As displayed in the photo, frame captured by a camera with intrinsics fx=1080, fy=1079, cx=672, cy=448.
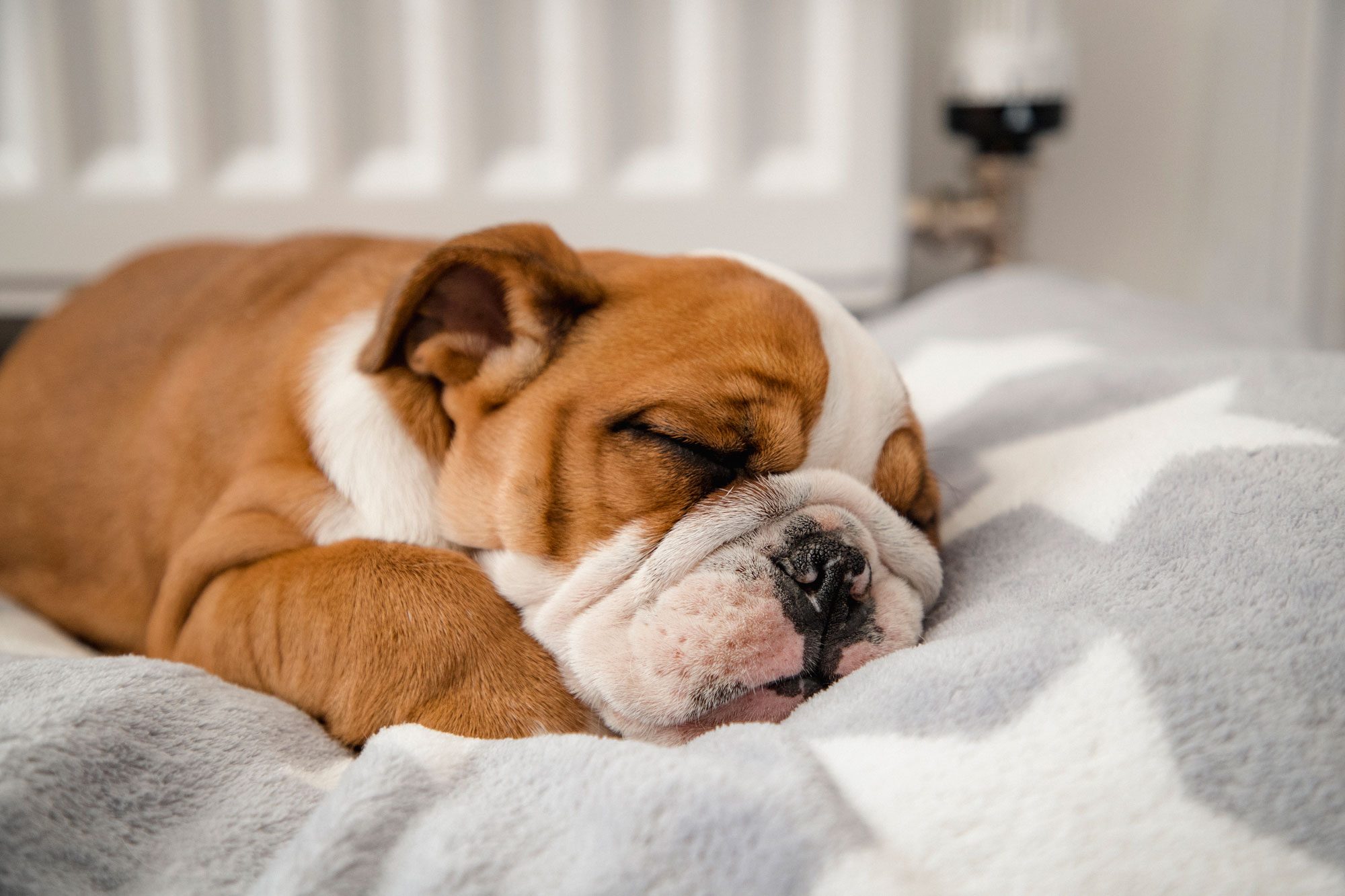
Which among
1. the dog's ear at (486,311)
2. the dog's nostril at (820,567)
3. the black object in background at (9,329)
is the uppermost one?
the dog's ear at (486,311)

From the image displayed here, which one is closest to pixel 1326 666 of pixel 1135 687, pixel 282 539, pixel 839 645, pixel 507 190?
pixel 1135 687

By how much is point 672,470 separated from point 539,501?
15 centimetres

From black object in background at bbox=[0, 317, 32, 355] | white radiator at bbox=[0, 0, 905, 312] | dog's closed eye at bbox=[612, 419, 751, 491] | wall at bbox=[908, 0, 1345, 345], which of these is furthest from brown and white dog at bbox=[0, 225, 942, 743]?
wall at bbox=[908, 0, 1345, 345]

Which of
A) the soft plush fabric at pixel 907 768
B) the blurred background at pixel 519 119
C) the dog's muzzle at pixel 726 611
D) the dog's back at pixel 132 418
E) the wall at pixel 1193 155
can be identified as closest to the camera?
the soft plush fabric at pixel 907 768

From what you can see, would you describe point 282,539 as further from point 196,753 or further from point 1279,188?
point 1279,188

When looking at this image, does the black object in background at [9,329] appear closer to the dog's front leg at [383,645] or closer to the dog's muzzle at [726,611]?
the dog's front leg at [383,645]

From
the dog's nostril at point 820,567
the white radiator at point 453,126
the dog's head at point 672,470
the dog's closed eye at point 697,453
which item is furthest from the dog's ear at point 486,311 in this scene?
the white radiator at point 453,126

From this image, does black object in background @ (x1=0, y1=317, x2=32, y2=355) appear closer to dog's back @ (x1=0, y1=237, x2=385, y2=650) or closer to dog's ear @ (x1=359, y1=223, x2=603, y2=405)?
dog's back @ (x1=0, y1=237, x2=385, y2=650)

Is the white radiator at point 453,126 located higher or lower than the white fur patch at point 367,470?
higher

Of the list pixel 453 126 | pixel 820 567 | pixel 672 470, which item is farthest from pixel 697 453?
pixel 453 126

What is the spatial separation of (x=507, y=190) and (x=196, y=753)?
1.77m

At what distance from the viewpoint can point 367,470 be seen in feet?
4.29

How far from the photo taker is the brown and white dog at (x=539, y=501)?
1.08m

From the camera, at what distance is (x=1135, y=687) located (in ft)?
2.79
